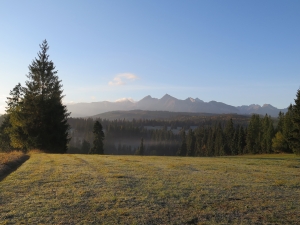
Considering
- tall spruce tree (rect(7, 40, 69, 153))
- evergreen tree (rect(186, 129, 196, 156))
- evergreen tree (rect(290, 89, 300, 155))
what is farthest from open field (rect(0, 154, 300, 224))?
evergreen tree (rect(186, 129, 196, 156))

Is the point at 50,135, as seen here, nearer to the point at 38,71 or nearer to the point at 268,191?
the point at 38,71

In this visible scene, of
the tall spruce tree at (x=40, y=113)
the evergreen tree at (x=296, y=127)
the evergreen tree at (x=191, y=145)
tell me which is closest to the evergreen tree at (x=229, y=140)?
the evergreen tree at (x=191, y=145)

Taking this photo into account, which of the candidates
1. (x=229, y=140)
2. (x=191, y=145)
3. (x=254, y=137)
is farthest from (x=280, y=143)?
(x=191, y=145)

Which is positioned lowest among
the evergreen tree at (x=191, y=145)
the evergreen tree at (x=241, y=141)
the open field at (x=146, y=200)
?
the evergreen tree at (x=191, y=145)

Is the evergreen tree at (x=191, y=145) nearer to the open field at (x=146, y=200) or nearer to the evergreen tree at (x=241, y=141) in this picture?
the evergreen tree at (x=241, y=141)

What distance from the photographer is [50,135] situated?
40.3 meters

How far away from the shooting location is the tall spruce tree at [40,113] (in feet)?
131

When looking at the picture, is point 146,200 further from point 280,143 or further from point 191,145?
point 191,145

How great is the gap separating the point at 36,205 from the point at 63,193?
1753mm

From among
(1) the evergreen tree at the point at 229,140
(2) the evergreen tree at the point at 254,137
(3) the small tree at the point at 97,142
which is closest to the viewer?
(3) the small tree at the point at 97,142

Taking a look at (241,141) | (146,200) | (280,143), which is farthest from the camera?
(241,141)

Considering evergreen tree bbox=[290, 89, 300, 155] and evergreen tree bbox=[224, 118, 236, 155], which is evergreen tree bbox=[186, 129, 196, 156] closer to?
evergreen tree bbox=[224, 118, 236, 155]

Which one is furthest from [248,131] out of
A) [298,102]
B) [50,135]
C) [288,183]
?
[288,183]

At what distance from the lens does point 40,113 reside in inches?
1583
